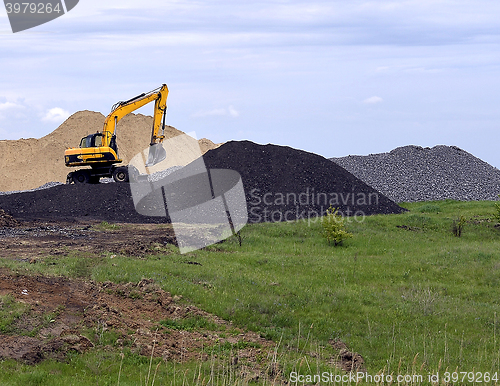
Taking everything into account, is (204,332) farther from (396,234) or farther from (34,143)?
(34,143)

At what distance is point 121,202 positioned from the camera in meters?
27.5

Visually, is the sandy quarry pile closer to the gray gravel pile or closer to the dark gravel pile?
the dark gravel pile

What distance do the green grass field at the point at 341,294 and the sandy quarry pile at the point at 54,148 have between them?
46.6m

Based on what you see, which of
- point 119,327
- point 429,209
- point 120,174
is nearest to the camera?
point 119,327

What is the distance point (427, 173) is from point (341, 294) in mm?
28943

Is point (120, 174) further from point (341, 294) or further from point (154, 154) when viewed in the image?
Answer: point (341, 294)

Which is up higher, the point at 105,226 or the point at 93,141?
the point at 93,141

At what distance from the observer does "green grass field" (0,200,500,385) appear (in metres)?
9.11

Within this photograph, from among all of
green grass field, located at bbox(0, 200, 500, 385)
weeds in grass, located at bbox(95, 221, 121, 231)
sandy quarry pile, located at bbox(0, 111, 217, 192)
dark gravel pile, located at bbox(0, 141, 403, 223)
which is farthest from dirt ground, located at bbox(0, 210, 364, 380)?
sandy quarry pile, located at bbox(0, 111, 217, 192)

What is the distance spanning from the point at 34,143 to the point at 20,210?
39.7 meters

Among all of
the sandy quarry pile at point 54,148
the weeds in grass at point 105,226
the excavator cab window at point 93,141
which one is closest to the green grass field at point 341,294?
the weeds in grass at point 105,226

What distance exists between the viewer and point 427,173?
128ft

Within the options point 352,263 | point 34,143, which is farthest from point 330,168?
point 34,143

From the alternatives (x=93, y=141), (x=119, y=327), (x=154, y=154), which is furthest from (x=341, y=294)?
(x=93, y=141)
